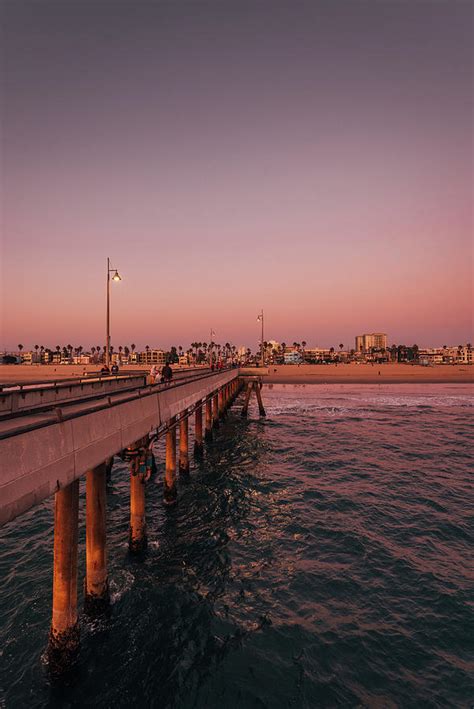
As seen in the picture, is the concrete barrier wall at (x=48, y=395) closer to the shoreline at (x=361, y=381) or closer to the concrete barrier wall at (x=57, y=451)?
the concrete barrier wall at (x=57, y=451)

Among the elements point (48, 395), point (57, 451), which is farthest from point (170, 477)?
point (57, 451)

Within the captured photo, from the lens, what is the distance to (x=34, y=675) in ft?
27.5

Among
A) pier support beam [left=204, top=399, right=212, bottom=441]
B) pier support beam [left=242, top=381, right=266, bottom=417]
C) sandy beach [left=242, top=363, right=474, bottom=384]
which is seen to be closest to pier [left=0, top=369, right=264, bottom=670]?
pier support beam [left=204, top=399, right=212, bottom=441]

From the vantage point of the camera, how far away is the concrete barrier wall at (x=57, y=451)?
553 centimetres

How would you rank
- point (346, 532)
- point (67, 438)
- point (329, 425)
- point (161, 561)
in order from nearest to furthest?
point (67, 438) → point (161, 561) → point (346, 532) → point (329, 425)

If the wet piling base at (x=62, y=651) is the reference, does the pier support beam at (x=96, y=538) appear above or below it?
above

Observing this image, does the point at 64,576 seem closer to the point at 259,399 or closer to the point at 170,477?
the point at 170,477

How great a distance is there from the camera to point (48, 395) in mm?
16406

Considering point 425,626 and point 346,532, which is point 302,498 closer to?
point 346,532

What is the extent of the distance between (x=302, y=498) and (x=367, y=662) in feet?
33.5

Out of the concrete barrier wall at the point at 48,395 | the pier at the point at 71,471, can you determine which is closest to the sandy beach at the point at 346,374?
the concrete barrier wall at the point at 48,395

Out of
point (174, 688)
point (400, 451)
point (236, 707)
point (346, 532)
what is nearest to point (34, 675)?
point (174, 688)

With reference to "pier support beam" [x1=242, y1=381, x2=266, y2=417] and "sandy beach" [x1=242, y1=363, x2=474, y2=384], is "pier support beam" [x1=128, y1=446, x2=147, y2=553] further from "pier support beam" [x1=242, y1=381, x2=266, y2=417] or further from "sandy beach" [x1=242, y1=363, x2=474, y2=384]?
"sandy beach" [x1=242, y1=363, x2=474, y2=384]

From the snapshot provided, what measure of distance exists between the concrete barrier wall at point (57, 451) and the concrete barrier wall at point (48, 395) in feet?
4.41
